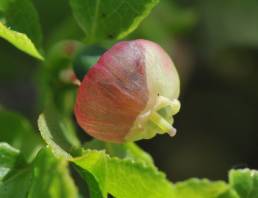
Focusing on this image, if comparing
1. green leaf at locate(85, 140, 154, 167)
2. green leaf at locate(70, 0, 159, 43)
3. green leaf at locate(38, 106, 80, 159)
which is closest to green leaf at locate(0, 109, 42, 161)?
green leaf at locate(38, 106, 80, 159)

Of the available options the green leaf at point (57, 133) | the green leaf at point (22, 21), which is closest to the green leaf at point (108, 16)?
the green leaf at point (22, 21)

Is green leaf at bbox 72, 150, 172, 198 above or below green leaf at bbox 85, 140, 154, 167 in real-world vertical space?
above

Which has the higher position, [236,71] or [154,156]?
[236,71]

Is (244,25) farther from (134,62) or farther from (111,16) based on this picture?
(134,62)

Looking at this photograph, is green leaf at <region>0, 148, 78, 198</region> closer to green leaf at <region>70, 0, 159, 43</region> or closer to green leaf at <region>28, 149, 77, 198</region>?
green leaf at <region>28, 149, 77, 198</region>

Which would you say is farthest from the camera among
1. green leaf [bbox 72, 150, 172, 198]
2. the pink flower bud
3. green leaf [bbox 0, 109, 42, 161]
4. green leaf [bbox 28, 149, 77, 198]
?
green leaf [bbox 0, 109, 42, 161]

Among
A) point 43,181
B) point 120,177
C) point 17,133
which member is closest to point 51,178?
point 43,181

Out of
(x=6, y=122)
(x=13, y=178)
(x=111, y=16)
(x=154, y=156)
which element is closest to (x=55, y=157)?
(x=13, y=178)
